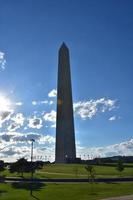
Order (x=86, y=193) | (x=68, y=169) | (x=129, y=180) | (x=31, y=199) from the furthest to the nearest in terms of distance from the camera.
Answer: (x=68, y=169) → (x=129, y=180) → (x=86, y=193) → (x=31, y=199)

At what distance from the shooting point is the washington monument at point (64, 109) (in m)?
105

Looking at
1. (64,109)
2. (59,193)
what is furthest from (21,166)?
(59,193)

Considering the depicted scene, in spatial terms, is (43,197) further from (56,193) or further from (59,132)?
(59,132)

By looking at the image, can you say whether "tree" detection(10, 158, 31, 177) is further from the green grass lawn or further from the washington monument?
the washington monument

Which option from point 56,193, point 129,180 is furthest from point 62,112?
point 56,193

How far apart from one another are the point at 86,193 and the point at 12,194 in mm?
9603

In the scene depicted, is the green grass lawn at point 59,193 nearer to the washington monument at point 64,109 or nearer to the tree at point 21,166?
the tree at point 21,166

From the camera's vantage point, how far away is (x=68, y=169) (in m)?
97.5

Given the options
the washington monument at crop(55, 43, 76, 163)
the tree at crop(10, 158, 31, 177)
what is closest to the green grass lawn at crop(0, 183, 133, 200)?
the tree at crop(10, 158, 31, 177)

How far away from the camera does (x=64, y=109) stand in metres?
107

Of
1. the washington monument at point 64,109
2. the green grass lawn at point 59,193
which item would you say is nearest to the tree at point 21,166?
the green grass lawn at point 59,193

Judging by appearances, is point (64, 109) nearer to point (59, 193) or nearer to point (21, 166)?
point (21, 166)

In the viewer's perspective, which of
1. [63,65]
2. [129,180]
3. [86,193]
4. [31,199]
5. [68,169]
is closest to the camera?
[31,199]

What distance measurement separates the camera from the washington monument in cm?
10519
